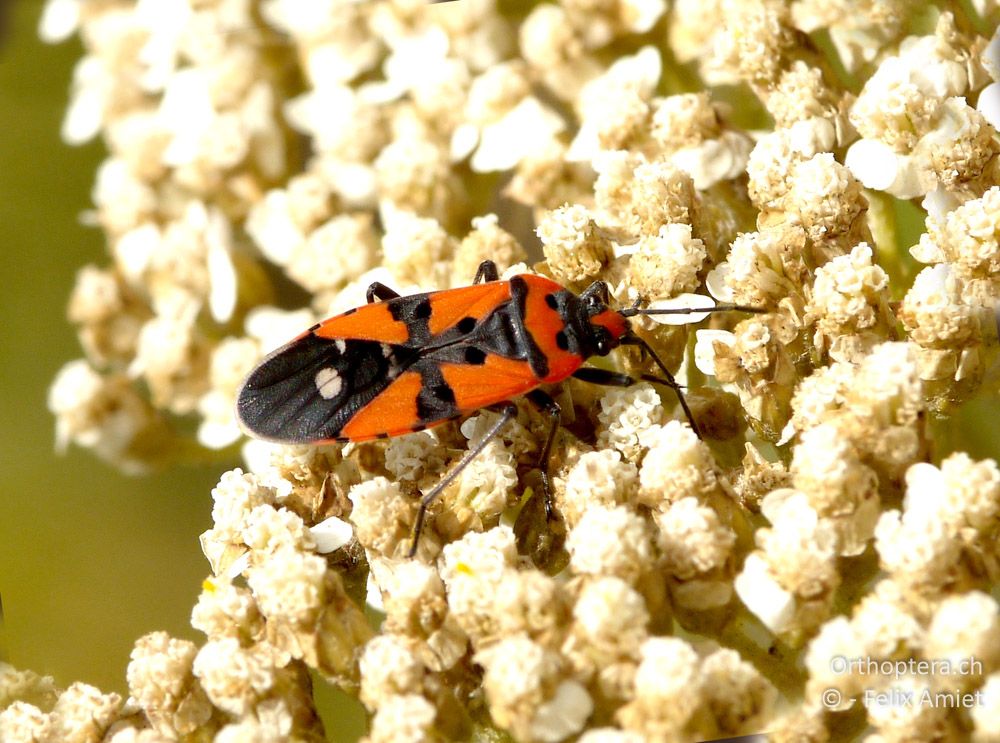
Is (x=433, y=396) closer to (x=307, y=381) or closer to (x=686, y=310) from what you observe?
Answer: (x=307, y=381)

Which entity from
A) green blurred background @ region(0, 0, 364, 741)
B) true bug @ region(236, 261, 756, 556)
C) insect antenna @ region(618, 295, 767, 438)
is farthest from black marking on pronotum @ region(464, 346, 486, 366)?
green blurred background @ region(0, 0, 364, 741)

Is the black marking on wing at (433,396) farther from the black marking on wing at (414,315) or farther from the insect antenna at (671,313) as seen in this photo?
the insect antenna at (671,313)

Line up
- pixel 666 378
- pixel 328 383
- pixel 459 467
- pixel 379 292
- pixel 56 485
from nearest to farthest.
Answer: pixel 459 467 < pixel 666 378 < pixel 328 383 < pixel 379 292 < pixel 56 485

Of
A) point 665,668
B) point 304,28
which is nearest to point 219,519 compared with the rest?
point 665,668

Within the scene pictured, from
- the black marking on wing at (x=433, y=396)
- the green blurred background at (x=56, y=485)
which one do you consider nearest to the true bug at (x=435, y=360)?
the black marking on wing at (x=433, y=396)

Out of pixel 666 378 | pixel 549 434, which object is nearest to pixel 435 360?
pixel 549 434

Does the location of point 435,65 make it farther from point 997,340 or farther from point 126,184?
point 997,340
